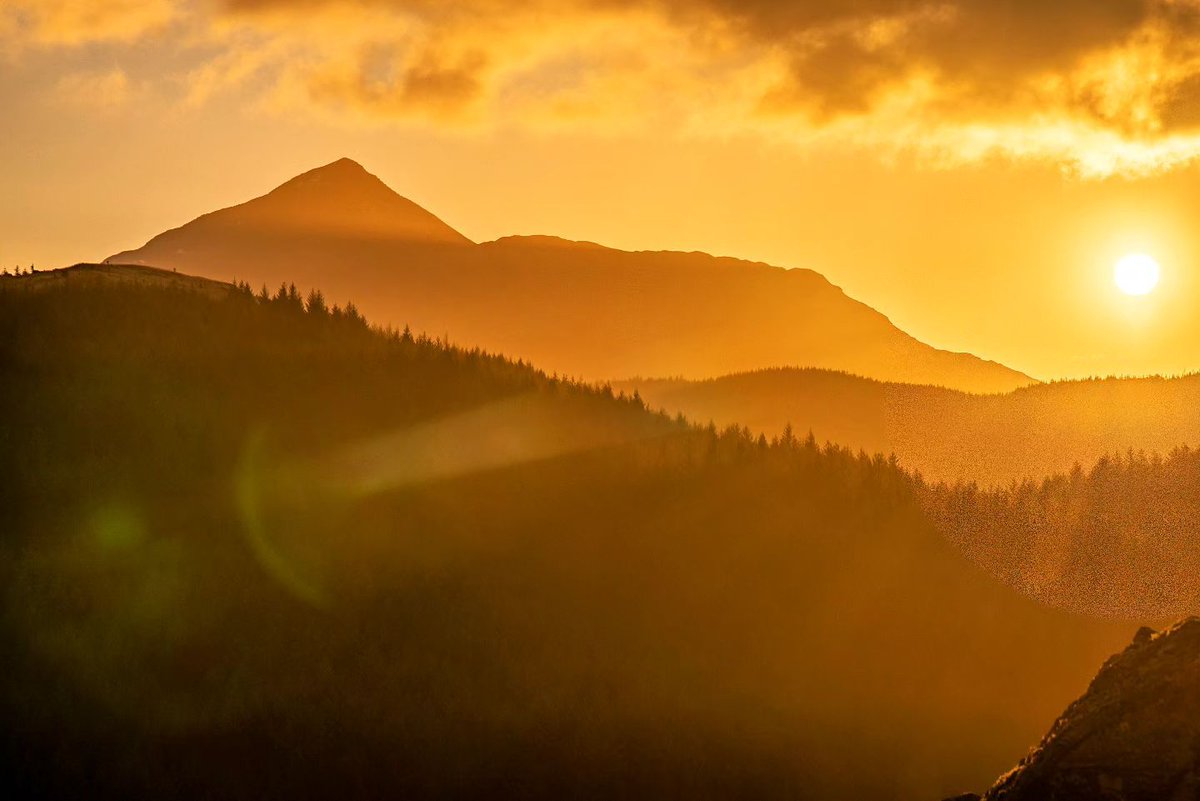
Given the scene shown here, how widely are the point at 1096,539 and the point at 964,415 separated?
2429 inches

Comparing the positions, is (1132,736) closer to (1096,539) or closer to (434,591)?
(434,591)

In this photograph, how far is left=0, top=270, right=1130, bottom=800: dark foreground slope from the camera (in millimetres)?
17703

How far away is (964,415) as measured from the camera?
301ft

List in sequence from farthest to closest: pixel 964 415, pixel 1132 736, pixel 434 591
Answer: pixel 964 415, pixel 434 591, pixel 1132 736


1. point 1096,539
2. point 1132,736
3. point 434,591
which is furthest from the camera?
point 1096,539

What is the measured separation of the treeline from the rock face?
17668mm

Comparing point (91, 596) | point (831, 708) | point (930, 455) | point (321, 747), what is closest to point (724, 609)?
point (831, 708)

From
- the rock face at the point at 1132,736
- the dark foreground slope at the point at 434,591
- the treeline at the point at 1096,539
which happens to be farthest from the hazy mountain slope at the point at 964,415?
the rock face at the point at 1132,736

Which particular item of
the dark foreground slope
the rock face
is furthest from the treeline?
the rock face

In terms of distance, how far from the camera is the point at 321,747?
57.2ft

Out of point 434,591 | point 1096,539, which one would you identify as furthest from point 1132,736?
point 1096,539

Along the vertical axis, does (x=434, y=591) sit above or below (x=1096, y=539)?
below

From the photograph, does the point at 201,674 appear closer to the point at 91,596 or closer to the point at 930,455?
the point at 91,596

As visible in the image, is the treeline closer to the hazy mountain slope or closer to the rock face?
the rock face
